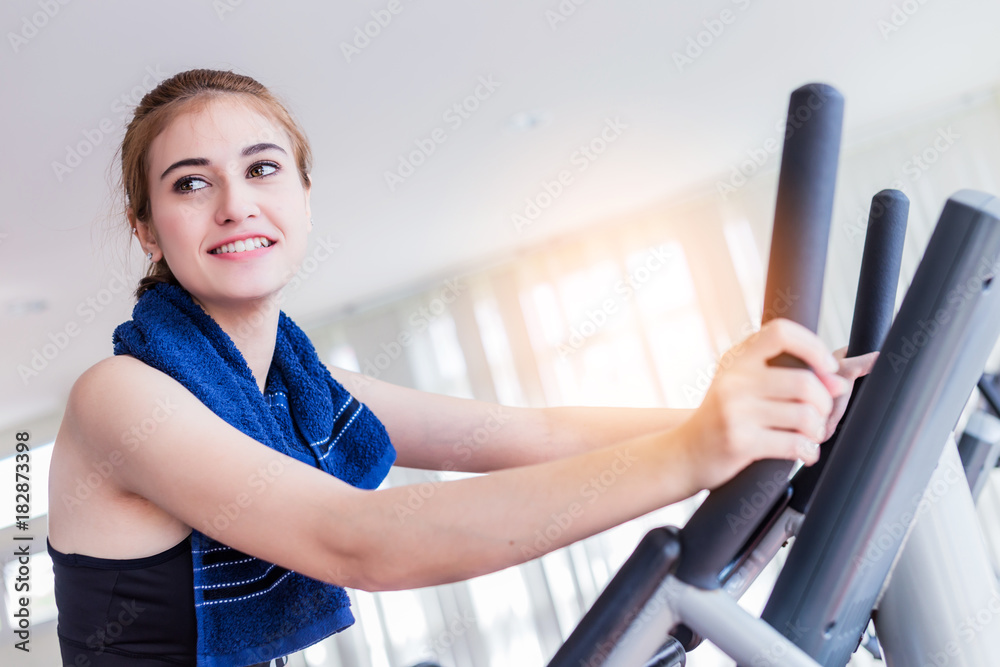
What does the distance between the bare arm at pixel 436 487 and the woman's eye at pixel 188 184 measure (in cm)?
29

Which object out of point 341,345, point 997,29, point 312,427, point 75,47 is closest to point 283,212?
point 312,427

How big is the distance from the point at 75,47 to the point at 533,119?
215 cm

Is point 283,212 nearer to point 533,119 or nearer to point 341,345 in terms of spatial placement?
point 533,119

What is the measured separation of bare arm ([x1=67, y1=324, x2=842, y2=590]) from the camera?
458 millimetres

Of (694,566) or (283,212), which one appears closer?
(694,566)

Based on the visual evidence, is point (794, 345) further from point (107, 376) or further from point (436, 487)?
point (107, 376)

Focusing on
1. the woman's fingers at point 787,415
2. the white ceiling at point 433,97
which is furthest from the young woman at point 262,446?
the white ceiling at point 433,97

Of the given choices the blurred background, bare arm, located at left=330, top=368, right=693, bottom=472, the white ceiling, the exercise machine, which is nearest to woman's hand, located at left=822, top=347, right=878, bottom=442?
the exercise machine

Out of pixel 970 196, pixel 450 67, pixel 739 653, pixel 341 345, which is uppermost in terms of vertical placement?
pixel 341 345

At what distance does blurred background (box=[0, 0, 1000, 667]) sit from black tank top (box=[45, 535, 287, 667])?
58 cm

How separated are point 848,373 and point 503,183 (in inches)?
169

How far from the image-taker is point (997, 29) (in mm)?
4488

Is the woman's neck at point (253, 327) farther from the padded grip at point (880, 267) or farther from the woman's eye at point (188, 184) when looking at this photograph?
the padded grip at point (880, 267)

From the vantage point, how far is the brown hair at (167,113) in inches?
39.8
